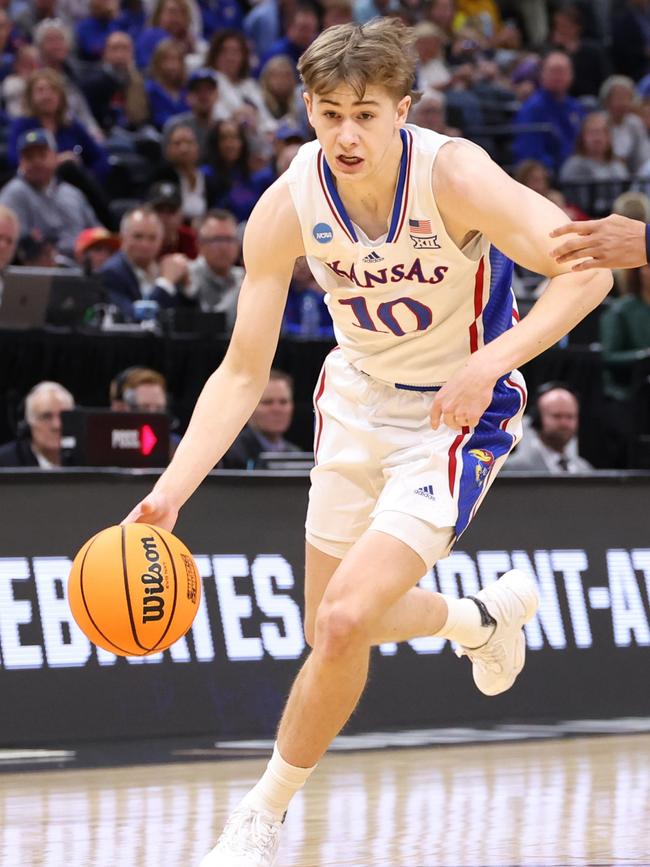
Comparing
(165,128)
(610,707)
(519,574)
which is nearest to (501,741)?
(610,707)

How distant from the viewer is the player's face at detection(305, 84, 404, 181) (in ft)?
14.8

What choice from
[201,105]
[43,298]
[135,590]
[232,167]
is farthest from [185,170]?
[135,590]

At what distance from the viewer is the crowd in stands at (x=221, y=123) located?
39.3ft

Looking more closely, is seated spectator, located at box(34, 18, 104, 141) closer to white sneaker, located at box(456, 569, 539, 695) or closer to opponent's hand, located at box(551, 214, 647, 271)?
white sneaker, located at box(456, 569, 539, 695)

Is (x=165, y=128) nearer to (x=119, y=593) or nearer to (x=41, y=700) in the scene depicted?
(x=41, y=700)

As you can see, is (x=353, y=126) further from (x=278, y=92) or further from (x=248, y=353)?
(x=278, y=92)

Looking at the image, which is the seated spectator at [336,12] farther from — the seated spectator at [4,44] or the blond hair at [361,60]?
the blond hair at [361,60]

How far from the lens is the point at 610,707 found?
7926mm

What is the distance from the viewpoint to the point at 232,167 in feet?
45.6

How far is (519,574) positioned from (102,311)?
5.39m

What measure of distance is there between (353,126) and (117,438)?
392 cm

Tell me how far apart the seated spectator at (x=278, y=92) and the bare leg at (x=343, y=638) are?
431 inches

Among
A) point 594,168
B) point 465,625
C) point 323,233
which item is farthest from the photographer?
point 594,168

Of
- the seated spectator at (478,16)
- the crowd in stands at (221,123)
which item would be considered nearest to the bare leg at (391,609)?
the crowd in stands at (221,123)
